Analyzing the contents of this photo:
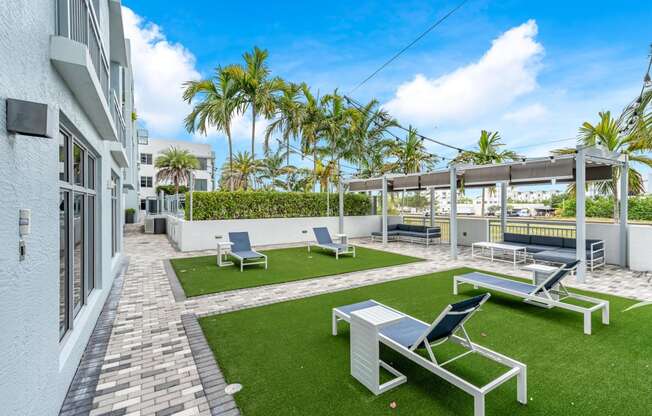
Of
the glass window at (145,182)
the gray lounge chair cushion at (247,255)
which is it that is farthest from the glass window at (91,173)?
the glass window at (145,182)

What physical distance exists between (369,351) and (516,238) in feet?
31.8

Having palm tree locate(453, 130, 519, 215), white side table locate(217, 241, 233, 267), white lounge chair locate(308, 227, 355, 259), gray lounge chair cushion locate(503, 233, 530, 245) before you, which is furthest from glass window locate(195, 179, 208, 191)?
gray lounge chair cushion locate(503, 233, 530, 245)

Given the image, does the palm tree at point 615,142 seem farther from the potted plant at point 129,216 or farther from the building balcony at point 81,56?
the potted plant at point 129,216

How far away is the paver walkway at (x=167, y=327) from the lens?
300cm

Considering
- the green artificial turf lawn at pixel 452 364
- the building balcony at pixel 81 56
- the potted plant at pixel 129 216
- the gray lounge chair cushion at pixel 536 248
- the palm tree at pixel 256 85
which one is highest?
the palm tree at pixel 256 85

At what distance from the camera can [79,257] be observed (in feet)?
15.6

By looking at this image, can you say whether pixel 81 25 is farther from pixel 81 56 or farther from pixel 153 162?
pixel 153 162

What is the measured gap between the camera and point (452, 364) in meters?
3.58

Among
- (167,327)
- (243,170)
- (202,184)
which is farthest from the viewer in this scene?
(202,184)

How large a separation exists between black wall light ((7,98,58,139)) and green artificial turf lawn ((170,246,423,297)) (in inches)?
197

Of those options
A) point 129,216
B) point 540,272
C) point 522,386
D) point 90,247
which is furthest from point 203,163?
point 522,386

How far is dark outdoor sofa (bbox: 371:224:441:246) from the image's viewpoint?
45.2 ft

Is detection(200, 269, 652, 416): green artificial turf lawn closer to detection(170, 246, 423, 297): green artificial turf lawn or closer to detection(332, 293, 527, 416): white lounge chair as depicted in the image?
detection(332, 293, 527, 416): white lounge chair

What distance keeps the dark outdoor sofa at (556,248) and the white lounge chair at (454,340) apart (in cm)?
680
